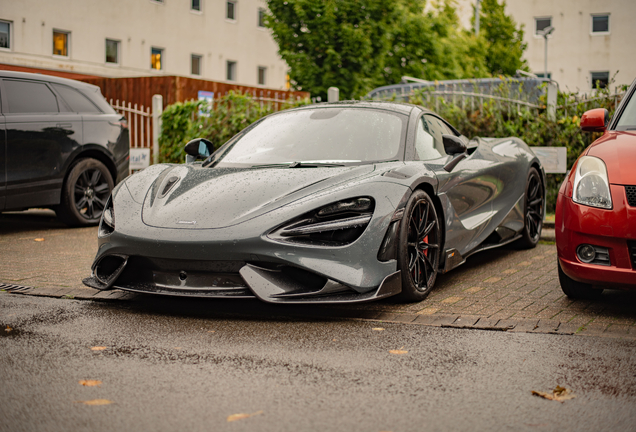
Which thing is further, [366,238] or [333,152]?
[333,152]

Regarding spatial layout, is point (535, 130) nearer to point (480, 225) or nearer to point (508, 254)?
point (508, 254)

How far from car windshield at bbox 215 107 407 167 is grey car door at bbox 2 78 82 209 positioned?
3.42 meters

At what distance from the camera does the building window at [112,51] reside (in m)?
33.2

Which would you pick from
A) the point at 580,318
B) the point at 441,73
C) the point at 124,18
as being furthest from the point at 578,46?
the point at 580,318

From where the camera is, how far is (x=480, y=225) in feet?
19.9

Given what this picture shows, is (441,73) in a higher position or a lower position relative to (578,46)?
lower

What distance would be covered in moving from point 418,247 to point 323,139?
45.1 inches

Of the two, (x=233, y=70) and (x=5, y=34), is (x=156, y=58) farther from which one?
(x=5, y=34)

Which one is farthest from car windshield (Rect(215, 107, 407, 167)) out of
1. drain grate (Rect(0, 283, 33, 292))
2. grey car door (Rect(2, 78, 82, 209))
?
grey car door (Rect(2, 78, 82, 209))

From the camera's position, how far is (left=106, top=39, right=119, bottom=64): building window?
3322 centimetres

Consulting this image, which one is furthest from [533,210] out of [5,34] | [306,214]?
[5,34]

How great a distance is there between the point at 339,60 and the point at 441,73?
660cm

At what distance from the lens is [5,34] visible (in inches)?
1136

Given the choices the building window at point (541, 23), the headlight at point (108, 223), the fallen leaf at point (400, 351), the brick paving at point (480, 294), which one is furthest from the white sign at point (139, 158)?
the building window at point (541, 23)
